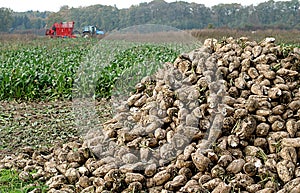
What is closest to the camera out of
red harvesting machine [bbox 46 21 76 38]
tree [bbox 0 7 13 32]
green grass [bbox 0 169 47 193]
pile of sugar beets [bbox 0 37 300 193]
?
pile of sugar beets [bbox 0 37 300 193]

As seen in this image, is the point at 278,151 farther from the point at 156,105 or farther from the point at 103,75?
the point at 103,75

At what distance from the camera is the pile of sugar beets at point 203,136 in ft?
9.14

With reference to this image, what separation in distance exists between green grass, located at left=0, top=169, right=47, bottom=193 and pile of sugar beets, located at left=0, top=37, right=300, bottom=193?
0.22ft

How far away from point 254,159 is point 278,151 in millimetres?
192

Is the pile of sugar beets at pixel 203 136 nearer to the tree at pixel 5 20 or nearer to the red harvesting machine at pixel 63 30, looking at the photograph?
the red harvesting machine at pixel 63 30

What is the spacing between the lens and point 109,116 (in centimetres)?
538

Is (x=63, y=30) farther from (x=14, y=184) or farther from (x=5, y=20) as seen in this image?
(x=14, y=184)

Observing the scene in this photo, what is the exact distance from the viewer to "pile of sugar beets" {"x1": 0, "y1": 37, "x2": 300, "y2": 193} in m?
2.79

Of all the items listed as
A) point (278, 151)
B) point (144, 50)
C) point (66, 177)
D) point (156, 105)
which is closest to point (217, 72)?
point (156, 105)

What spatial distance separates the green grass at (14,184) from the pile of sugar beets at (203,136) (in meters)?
0.07

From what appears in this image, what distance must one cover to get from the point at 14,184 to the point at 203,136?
148cm

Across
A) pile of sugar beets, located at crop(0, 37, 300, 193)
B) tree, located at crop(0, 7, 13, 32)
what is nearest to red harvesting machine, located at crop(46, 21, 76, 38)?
tree, located at crop(0, 7, 13, 32)

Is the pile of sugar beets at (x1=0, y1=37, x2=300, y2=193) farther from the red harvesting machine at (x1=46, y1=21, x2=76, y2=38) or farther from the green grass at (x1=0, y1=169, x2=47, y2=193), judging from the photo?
the red harvesting machine at (x1=46, y1=21, x2=76, y2=38)

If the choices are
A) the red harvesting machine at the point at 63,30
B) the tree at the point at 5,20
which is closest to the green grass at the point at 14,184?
the red harvesting machine at the point at 63,30
